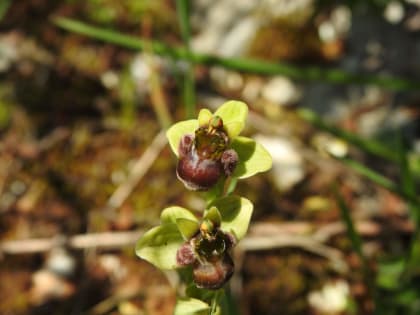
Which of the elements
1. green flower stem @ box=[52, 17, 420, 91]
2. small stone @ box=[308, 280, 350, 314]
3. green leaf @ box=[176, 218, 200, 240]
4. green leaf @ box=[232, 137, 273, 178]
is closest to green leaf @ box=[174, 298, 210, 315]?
green leaf @ box=[176, 218, 200, 240]

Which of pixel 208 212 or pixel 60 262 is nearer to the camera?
pixel 208 212

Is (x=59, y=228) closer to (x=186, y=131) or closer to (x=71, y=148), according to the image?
(x=71, y=148)

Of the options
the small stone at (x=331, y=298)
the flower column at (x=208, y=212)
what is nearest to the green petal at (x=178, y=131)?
the flower column at (x=208, y=212)

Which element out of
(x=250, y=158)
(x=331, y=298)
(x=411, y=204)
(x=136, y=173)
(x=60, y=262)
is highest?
(x=250, y=158)

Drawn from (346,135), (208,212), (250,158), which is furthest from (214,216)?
(346,135)

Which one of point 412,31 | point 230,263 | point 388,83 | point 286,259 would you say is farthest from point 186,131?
point 412,31

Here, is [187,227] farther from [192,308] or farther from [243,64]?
[243,64]
